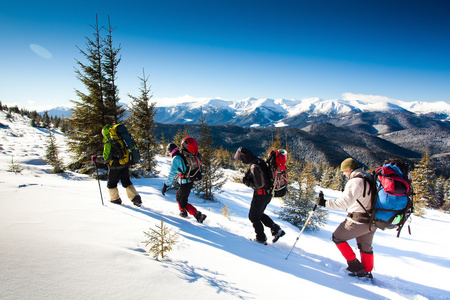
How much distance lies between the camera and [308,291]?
272 cm

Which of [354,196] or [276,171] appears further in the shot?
[276,171]

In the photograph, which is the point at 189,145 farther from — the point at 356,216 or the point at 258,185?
the point at 356,216

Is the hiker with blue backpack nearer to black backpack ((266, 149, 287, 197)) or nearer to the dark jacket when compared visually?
black backpack ((266, 149, 287, 197))

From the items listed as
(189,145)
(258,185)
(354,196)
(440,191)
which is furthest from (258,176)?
(440,191)

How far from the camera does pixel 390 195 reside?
322 centimetres

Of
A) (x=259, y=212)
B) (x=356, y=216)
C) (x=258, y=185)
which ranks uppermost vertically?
(x=258, y=185)

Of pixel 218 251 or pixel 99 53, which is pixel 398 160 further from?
pixel 99 53

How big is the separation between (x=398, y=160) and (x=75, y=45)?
15227 mm

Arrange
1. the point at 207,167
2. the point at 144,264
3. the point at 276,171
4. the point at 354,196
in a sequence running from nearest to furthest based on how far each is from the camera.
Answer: the point at 144,264 < the point at 354,196 < the point at 276,171 < the point at 207,167

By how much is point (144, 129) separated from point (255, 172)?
1222 centimetres

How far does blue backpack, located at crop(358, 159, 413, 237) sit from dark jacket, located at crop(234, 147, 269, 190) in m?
1.86

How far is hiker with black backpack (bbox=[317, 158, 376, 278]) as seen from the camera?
3.42m

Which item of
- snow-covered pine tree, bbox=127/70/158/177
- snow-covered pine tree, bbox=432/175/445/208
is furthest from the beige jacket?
snow-covered pine tree, bbox=432/175/445/208

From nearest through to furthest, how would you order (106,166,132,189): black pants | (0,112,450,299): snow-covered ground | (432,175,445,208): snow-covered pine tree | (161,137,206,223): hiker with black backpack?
A: 1. (0,112,450,299): snow-covered ground
2. (161,137,206,223): hiker with black backpack
3. (106,166,132,189): black pants
4. (432,175,445,208): snow-covered pine tree
